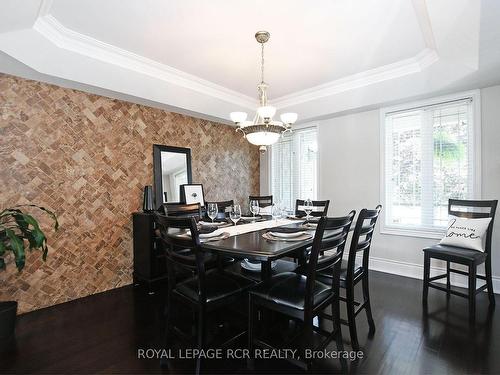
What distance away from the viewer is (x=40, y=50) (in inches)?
97.0

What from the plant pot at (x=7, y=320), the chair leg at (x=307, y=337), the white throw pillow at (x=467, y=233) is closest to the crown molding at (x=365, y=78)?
the white throw pillow at (x=467, y=233)

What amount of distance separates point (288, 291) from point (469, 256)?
194cm

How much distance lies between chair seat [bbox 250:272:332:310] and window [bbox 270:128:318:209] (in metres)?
2.78

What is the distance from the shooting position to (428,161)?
3447mm

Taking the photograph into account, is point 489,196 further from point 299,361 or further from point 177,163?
point 177,163

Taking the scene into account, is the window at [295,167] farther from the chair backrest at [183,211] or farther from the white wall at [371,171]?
the chair backrest at [183,211]

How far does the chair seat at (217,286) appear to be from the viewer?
177 centimetres

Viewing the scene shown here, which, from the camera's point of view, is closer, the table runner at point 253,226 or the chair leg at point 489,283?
the table runner at point 253,226

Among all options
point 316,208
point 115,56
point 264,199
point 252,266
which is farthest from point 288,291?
point 115,56

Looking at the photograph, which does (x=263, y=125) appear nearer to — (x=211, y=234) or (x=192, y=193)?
(x=211, y=234)

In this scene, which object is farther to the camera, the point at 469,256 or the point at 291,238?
the point at 469,256

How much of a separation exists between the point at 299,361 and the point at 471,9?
107 inches

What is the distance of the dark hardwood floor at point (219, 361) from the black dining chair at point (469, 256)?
A: 17cm

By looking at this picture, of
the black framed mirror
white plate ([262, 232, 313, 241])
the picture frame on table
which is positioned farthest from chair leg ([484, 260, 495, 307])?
the black framed mirror
